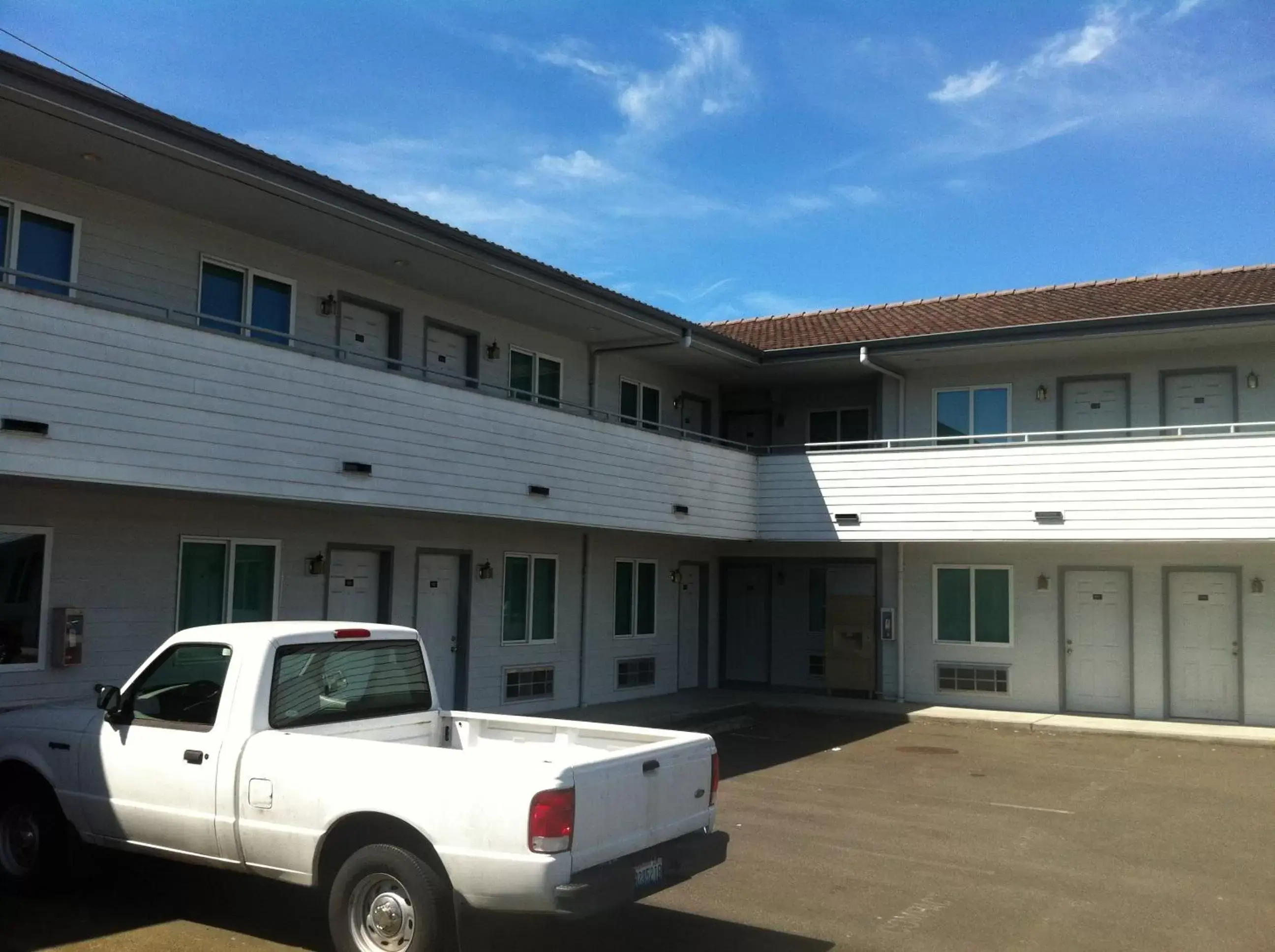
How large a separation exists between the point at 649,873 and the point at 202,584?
8.08 meters

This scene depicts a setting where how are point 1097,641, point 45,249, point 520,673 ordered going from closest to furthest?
point 45,249 → point 520,673 → point 1097,641

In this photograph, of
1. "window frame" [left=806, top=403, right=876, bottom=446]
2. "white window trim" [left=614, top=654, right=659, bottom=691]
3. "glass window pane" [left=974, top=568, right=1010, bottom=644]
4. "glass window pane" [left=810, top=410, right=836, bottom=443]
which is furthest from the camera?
"glass window pane" [left=810, top=410, right=836, bottom=443]

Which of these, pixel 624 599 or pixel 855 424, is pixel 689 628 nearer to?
pixel 624 599

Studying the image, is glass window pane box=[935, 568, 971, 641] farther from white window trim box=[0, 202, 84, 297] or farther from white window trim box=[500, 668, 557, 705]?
white window trim box=[0, 202, 84, 297]

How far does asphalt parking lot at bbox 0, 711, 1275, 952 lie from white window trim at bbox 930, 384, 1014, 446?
23.2 ft

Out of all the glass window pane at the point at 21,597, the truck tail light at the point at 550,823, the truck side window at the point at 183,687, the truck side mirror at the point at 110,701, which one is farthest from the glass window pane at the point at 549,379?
the truck tail light at the point at 550,823

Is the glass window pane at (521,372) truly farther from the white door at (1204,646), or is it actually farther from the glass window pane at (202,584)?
the white door at (1204,646)

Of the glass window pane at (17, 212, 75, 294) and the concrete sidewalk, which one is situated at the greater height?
the glass window pane at (17, 212, 75, 294)

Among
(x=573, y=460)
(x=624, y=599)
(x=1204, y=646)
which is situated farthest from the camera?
(x=624, y=599)

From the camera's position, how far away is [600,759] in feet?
18.6

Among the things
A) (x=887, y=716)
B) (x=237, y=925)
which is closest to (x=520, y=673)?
(x=887, y=716)

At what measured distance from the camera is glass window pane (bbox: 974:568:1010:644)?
62.2 ft

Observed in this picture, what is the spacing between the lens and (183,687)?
6.72 m

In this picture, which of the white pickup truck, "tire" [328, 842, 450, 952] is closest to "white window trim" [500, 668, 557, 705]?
the white pickup truck
